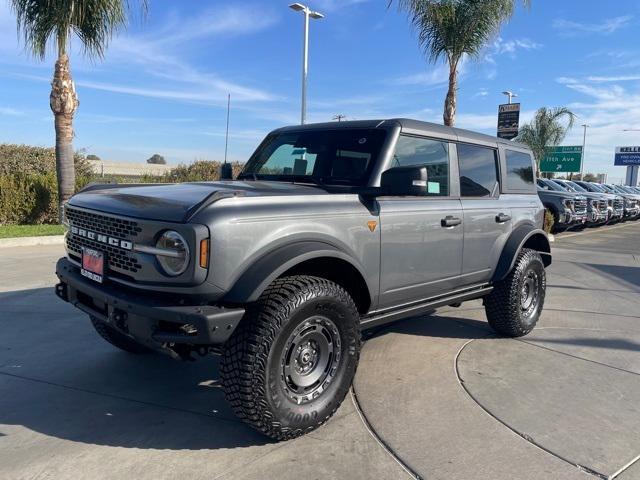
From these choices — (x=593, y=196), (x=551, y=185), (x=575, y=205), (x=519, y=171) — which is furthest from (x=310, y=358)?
(x=593, y=196)

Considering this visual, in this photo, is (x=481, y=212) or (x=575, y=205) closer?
(x=481, y=212)

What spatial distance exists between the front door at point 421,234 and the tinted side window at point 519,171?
1183 millimetres

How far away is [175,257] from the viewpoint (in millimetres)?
2811

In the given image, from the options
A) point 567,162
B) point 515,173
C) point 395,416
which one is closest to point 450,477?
point 395,416

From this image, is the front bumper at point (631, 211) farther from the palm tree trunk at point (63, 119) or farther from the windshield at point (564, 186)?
the palm tree trunk at point (63, 119)

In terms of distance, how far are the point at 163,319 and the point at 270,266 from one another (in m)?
0.63

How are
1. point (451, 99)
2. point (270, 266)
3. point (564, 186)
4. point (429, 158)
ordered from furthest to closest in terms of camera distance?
1. point (564, 186)
2. point (451, 99)
3. point (429, 158)
4. point (270, 266)

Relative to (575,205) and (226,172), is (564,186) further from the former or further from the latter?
(226,172)

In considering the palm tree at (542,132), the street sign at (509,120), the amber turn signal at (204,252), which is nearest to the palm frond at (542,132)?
the palm tree at (542,132)

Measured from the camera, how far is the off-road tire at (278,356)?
2.88 metres

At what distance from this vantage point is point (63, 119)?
12297mm

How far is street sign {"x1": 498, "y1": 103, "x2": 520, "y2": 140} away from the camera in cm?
1500

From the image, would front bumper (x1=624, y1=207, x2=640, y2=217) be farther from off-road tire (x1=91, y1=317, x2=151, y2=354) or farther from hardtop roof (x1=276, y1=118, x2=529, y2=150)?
off-road tire (x1=91, y1=317, x2=151, y2=354)

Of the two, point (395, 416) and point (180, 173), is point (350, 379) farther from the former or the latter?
point (180, 173)
